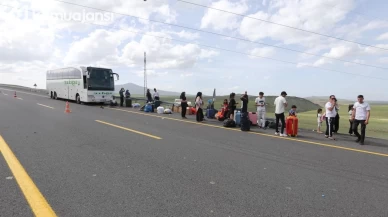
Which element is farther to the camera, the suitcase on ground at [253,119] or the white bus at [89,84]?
the white bus at [89,84]

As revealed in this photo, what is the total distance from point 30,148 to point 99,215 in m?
4.63

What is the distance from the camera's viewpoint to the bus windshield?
23.6m

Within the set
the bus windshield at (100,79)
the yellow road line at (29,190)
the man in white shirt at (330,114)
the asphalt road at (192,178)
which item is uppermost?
the bus windshield at (100,79)

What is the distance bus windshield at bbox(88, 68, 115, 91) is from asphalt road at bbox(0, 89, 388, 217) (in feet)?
52.5

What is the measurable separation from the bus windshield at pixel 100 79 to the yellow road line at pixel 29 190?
1842 centimetres

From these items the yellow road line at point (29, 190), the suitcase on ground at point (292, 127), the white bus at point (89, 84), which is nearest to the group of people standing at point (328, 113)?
the suitcase on ground at point (292, 127)

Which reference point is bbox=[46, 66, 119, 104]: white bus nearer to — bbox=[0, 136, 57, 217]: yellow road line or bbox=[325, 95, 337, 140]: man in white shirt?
bbox=[0, 136, 57, 217]: yellow road line

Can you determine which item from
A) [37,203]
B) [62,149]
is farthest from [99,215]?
[62,149]

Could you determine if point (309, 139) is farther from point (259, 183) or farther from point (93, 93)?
point (93, 93)

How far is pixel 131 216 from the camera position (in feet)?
11.1

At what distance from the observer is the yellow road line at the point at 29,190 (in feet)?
11.4

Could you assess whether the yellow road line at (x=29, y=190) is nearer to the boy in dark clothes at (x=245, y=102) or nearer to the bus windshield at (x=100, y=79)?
the boy in dark clothes at (x=245, y=102)

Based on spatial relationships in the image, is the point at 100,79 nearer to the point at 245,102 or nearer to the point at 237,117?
the point at 237,117

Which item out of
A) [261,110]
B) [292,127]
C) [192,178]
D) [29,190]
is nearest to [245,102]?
[261,110]
